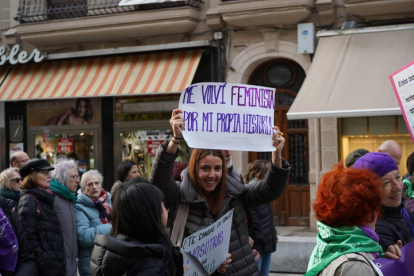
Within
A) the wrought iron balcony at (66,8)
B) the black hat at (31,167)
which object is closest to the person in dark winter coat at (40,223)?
the black hat at (31,167)

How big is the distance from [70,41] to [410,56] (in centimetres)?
761

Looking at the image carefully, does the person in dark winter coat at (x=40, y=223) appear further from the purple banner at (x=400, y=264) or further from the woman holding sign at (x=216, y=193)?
the purple banner at (x=400, y=264)

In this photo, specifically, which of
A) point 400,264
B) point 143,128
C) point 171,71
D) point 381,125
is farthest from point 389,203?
point 143,128

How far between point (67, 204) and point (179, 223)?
2.54 metres

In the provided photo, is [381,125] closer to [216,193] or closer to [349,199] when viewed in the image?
[216,193]

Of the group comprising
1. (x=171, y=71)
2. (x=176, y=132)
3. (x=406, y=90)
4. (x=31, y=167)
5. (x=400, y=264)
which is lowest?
(x=400, y=264)

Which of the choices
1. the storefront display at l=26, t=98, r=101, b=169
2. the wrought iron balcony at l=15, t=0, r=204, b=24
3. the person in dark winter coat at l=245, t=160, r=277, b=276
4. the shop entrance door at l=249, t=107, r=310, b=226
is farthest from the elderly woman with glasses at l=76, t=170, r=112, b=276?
the storefront display at l=26, t=98, r=101, b=169

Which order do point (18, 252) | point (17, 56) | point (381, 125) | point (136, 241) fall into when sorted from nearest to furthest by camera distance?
point (136, 241), point (18, 252), point (381, 125), point (17, 56)

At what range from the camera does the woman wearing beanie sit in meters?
3.94

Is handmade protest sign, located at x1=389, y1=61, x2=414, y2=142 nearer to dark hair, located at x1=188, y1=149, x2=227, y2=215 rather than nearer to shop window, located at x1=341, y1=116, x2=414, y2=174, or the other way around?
dark hair, located at x1=188, y1=149, x2=227, y2=215

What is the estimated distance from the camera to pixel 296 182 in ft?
47.9

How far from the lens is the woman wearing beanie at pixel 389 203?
394 cm

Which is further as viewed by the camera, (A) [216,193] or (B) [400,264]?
(A) [216,193]

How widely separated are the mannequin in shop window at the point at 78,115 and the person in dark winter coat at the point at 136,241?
13.2 metres
